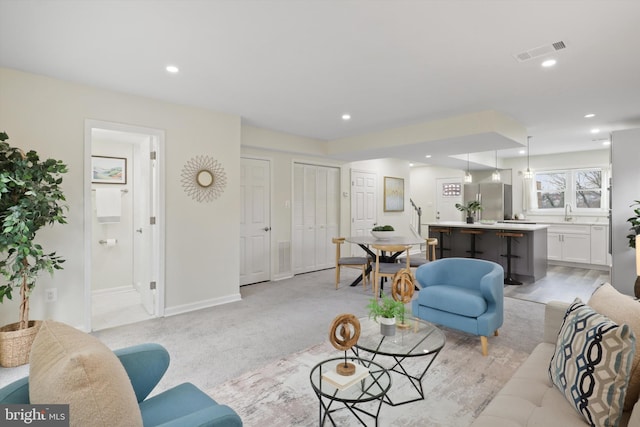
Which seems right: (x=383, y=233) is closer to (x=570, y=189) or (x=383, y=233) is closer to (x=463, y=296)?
(x=463, y=296)

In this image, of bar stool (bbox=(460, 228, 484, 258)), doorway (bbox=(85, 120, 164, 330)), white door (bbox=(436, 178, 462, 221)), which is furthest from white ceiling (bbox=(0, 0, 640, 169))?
Answer: white door (bbox=(436, 178, 462, 221))

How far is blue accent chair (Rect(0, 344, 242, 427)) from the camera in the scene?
3.69 feet

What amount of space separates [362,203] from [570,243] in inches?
170

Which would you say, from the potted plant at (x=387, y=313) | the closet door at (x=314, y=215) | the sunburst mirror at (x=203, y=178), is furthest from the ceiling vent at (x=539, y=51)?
the closet door at (x=314, y=215)

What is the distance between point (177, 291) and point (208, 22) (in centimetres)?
297

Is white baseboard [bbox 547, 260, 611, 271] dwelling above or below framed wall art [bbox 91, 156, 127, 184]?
below

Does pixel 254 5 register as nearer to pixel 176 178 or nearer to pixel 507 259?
pixel 176 178

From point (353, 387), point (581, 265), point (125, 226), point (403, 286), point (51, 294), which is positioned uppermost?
point (125, 226)

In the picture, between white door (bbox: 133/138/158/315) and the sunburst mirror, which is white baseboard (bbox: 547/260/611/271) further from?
white door (bbox: 133/138/158/315)

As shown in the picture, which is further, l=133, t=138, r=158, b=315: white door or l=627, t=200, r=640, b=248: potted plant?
l=627, t=200, r=640, b=248: potted plant

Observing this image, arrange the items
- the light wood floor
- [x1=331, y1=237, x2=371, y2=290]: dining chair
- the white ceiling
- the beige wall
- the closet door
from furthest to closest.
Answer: the closet door → [x1=331, y1=237, x2=371, y2=290]: dining chair → the light wood floor → the beige wall → the white ceiling

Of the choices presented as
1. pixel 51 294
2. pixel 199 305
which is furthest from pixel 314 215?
pixel 51 294

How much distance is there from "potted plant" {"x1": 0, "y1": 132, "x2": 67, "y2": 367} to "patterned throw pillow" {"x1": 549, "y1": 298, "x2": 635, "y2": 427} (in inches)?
137

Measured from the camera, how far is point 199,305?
4.07m
